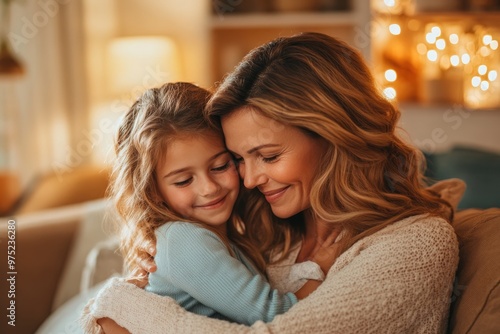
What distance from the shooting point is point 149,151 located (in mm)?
1447

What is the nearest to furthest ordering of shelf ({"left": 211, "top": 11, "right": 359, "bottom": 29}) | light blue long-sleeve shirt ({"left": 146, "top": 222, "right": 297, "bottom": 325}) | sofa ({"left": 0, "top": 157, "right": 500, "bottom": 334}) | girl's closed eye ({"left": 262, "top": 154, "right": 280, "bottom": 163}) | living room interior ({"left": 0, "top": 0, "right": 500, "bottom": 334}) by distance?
light blue long-sleeve shirt ({"left": 146, "top": 222, "right": 297, "bottom": 325}) → girl's closed eye ({"left": 262, "top": 154, "right": 280, "bottom": 163}) → sofa ({"left": 0, "top": 157, "right": 500, "bottom": 334}) → living room interior ({"left": 0, "top": 0, "right": 500, "bottom": 334}) → shelf ({"left": 211, "top": 11, "right": 359, "bottom": 29})

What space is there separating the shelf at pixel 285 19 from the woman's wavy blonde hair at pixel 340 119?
83.3 inches

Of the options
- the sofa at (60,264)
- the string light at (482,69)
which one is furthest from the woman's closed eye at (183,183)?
the string light at (482,69)

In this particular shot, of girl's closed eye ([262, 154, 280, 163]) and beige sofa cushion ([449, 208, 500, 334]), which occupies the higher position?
girl's closed eye ([262, 154, 280, 163])

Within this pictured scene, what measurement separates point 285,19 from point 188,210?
2.24 meters

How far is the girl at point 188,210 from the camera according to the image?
4.35 ft

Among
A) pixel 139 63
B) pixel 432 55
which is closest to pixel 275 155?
pixel 432 55

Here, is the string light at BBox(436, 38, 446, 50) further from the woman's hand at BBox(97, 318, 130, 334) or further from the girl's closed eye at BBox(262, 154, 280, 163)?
the woman's hand at BBox(97, 318, 130, 334)

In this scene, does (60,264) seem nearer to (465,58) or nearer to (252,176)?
(252,176)

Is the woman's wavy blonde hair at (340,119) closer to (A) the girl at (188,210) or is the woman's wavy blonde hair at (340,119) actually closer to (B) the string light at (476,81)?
(A) the girl at (188,210)

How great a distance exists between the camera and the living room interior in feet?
11.1

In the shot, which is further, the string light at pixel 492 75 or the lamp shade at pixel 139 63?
the lamp shade at pixel 139 63

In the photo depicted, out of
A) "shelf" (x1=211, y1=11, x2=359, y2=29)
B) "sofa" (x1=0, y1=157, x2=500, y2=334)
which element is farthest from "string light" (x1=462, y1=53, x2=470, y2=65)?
"sofa" (x1=0, y1=157, x2=500, y2=334)

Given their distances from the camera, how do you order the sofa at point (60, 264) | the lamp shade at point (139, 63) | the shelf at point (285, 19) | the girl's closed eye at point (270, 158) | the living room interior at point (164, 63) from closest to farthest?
the girl's closed eye at point (270, 158), the sofa at point (60, 264), the living room interior at point (164, 63), the shelf at point (285, 19), the lamp shade at point (139, 63)
